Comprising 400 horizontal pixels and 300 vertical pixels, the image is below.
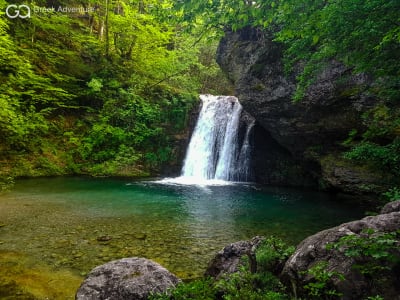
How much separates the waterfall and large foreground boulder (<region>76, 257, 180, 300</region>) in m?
14.4

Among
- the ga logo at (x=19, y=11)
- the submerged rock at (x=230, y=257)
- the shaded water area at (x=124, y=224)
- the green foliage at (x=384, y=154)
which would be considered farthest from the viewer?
the ga logo at (x=19, y=11)

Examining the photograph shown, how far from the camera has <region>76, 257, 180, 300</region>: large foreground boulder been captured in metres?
3.32

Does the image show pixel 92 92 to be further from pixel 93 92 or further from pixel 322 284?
pixel 322 284

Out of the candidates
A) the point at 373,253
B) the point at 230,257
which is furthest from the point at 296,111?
the point at 373,253

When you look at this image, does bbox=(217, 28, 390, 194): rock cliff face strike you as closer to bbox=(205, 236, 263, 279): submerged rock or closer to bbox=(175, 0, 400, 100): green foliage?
bbox=(175, 0, 400, 100): green foliage

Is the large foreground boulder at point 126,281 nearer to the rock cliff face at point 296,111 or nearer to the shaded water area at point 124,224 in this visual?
the shaded water area at point 124,224

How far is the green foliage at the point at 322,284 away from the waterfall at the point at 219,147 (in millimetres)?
15177

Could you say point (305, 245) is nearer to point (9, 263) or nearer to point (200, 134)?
point (9, 263)

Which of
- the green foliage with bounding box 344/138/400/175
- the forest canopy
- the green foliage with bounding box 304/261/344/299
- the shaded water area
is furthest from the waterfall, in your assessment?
the green foliage with bounding box 304/261/344/299

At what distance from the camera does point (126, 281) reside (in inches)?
136

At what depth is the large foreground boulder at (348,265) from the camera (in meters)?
2.71

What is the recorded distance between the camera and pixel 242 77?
50.5ft

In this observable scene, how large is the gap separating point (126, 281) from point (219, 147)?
15720 millimetres

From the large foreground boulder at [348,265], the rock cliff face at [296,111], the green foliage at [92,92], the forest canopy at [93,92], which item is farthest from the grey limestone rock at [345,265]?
the green foliage at [92,92]
